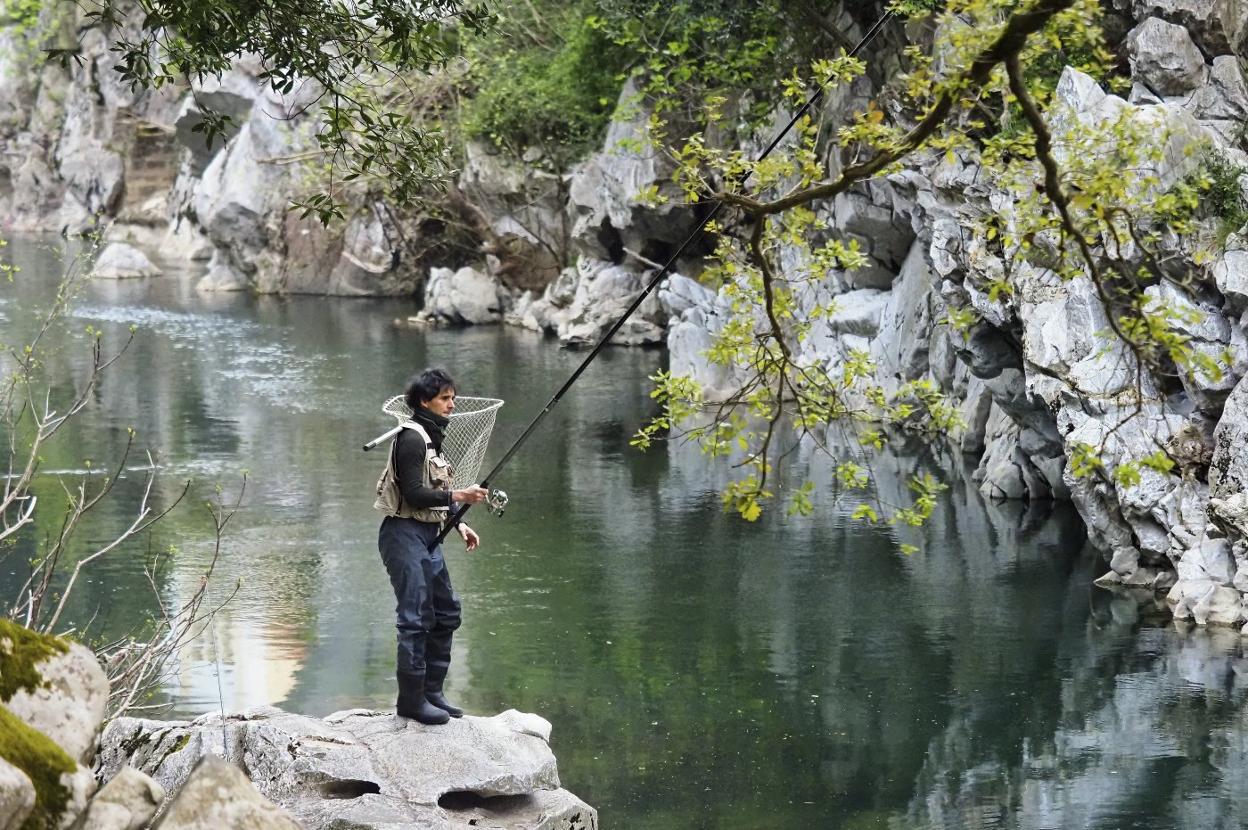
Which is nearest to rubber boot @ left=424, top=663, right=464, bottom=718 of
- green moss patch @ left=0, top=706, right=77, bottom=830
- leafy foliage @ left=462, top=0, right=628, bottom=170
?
green moss patch @ left=0, top=706, right=77, bottom=830

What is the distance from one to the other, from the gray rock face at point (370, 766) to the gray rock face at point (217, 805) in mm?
2527

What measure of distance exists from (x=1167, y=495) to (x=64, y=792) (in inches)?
480

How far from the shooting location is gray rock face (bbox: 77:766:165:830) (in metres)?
4.87

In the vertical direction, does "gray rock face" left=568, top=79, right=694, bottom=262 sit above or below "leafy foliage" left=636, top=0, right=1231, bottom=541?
above

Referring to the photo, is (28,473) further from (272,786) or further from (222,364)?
(222,364)

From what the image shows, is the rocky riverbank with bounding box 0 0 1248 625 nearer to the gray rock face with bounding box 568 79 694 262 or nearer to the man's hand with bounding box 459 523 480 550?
the gray rock face with bounding box 568 79 694 262

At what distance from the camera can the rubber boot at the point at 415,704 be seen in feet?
26.5

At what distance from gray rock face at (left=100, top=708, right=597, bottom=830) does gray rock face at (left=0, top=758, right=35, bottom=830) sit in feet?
9.47

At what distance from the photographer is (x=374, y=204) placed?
41062mm

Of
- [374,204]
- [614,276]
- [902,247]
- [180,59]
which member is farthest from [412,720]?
[374,204]

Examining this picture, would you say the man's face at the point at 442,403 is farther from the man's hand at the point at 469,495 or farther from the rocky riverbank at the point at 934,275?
the rocky riverbank at the point at 934,275

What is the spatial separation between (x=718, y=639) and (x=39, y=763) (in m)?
9.94

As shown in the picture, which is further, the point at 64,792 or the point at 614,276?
the point at 614,276

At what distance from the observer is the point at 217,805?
4832 mm
